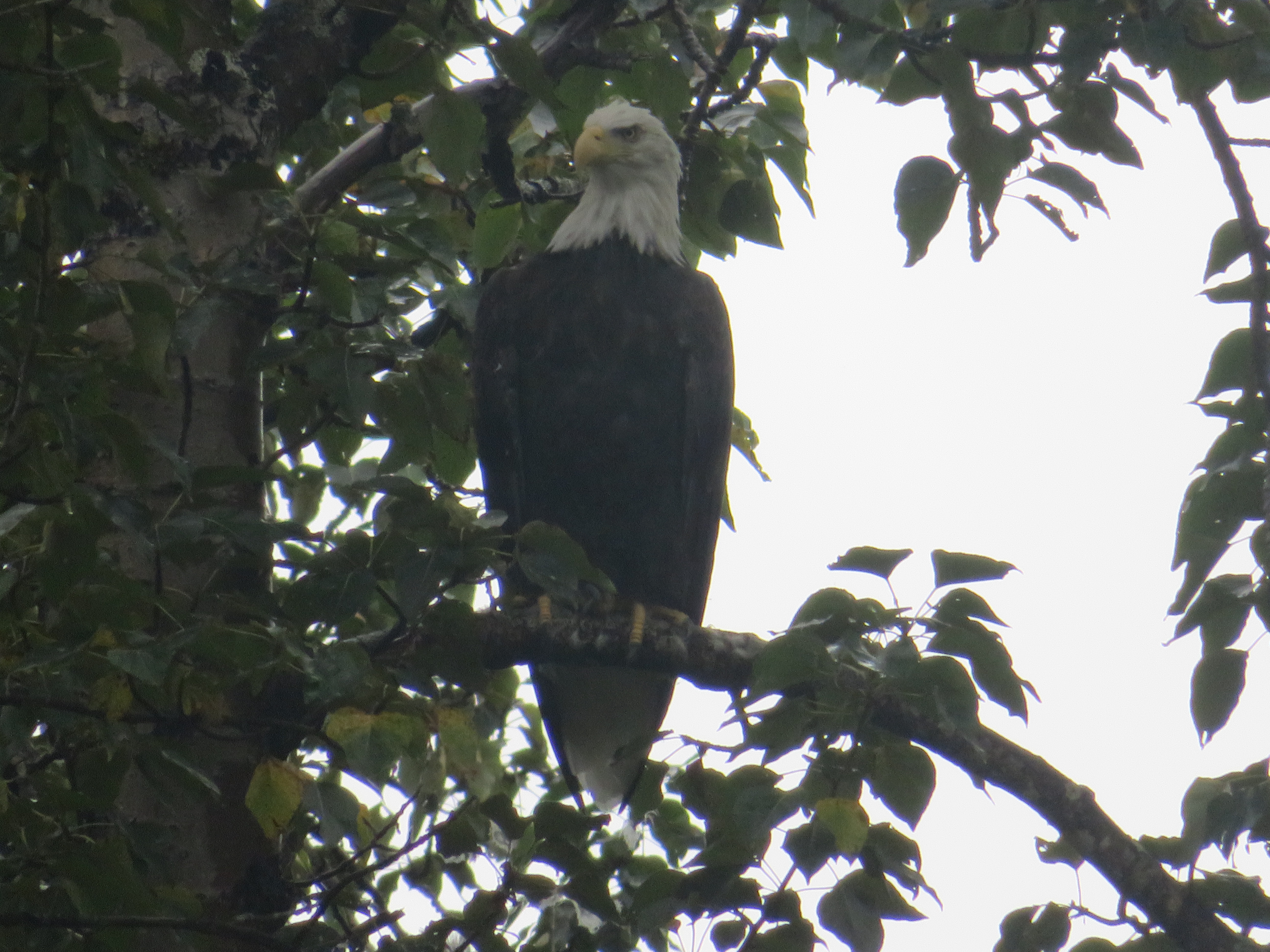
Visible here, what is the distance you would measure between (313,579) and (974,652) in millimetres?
888

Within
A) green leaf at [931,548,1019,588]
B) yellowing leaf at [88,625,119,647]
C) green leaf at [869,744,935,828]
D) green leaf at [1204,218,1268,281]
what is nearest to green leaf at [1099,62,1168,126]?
green leaf at [1204,218,1268,281]

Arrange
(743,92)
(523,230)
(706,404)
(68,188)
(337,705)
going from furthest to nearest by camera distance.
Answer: (706,404), (523,230), (743,92), (337,705), (68,188)

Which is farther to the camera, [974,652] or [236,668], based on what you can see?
[974,652]

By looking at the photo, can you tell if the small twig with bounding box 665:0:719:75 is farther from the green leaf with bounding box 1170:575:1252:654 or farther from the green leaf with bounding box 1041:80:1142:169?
the green leaf with bounding box 1170:575:1252:654

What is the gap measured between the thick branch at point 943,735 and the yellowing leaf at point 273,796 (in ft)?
1.03

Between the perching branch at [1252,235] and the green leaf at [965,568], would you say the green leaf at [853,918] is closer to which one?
the green leaf at [965,568]

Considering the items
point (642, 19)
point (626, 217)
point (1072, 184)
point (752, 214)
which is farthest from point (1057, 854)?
point (626, 217)

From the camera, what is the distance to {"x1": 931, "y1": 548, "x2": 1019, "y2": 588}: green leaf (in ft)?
5.89

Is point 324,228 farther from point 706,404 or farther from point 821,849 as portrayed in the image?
point 706,404

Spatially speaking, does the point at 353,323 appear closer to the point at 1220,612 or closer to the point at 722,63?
the point at 722,63

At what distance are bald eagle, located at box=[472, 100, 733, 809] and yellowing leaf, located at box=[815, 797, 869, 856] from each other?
1.80 meters

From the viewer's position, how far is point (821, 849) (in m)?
1.72

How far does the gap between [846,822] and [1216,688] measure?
0.73 meters

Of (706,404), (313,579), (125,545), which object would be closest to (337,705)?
(313,579)
